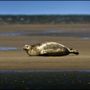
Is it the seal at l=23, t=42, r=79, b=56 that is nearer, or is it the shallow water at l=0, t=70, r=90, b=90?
the shallow water at l=0, t=70, r=90, b=90

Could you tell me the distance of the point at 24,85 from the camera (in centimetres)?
1413

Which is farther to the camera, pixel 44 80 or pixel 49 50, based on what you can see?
pixel 49 50

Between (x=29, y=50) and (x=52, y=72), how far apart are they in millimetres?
2486

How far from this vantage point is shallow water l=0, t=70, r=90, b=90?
13984 mm

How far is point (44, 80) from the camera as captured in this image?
1481cm

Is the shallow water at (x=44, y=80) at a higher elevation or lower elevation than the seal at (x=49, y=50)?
lower

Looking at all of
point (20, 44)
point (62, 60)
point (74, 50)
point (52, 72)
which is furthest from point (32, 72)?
point (20, 44)

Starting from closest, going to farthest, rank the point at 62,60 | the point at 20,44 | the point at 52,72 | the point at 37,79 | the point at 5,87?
1. the point at 5,87
2. the point at 37,79
3. the point at 52,72
4. the point at 62,60
5. the point at 20,44

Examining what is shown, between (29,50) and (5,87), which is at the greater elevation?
(29,50)

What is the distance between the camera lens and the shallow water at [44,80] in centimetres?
1398

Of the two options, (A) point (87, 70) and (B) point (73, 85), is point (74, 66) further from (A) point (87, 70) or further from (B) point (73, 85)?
(B) point (73, 85)

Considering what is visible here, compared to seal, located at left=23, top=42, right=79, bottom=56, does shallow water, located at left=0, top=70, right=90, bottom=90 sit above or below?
below

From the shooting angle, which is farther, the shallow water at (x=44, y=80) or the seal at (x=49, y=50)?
the seal at (x=49, y=50)

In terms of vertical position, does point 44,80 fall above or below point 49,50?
below
